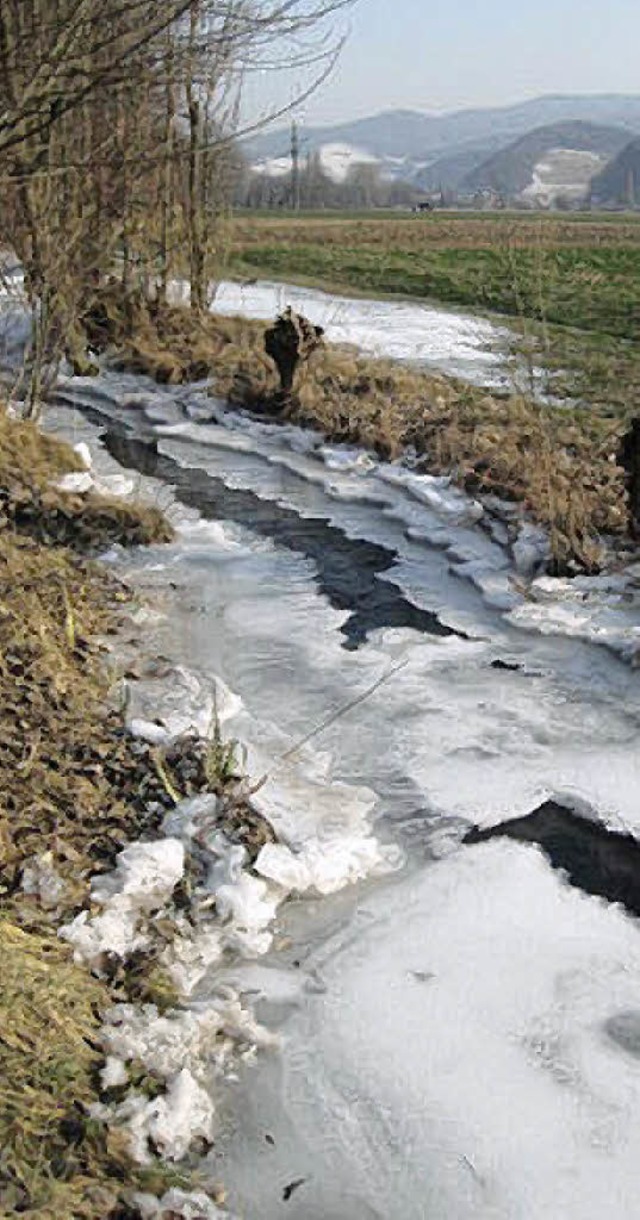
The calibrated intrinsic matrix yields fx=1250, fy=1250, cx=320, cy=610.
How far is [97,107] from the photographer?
10008mm

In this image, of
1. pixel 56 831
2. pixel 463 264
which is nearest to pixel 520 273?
pixel 463 264

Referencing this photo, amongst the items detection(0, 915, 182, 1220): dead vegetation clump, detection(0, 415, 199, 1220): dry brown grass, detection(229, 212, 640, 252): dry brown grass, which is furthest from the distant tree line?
detection(0, 915, 182, 1220): dead vegetation clump

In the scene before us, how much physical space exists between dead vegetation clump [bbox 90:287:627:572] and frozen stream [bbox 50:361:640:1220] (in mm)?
387

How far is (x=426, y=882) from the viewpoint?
3803 mm

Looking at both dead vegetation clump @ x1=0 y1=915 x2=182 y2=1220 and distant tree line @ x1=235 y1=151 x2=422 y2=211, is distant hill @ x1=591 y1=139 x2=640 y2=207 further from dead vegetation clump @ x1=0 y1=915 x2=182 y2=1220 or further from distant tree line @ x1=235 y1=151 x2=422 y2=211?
dead vegetation clump @ x1=0 y1=915 x2=182 y2=1220

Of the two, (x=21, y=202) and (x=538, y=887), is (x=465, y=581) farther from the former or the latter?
(x=21, y=202)

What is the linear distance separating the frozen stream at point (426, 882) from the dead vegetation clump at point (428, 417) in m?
0.39

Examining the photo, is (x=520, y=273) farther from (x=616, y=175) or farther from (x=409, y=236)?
(x=616, y=175)

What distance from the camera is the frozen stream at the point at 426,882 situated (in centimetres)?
275

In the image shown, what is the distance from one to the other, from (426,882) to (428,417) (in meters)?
6.25

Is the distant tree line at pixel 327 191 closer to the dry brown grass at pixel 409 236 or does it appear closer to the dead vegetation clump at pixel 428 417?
the dry brown grass at pixel 409 236

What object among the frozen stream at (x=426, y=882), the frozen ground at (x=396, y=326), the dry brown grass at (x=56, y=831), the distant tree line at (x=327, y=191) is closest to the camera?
the dry brown grass at (x=56, y=831)

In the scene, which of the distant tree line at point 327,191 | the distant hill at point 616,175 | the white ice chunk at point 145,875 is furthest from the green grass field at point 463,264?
the distant hill at point 616,175

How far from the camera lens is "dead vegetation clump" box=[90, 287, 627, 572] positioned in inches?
272
